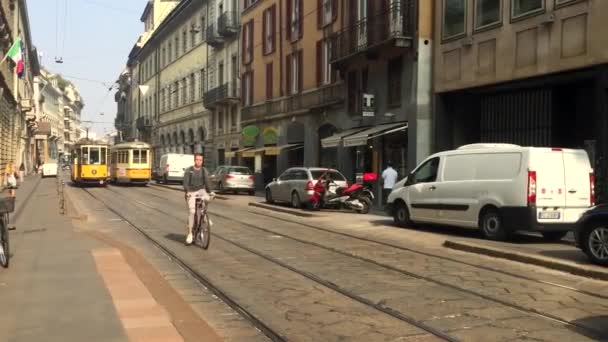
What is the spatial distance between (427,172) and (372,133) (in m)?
7.60

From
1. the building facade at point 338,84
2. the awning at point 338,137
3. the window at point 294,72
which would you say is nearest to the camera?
the building facade at point 338,84

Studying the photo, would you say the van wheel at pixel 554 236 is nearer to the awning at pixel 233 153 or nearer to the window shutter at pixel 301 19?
the window shutter at pixel 301 19

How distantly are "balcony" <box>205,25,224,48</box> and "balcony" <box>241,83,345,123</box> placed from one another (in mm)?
7319

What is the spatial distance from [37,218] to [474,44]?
44.3ft

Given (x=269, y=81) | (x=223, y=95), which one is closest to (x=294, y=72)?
(x=269, y=81)

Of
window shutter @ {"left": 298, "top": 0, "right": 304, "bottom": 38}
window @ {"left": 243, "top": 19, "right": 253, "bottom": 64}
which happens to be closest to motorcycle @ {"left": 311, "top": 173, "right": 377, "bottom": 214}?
window shutter @ {"left": 298, "top": 0, "right": 304, "bottom": 38}

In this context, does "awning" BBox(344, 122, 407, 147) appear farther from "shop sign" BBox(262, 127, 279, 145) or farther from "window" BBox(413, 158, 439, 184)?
"shop sign" BBox(262, 127, 279, 145)

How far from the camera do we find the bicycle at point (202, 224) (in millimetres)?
11398

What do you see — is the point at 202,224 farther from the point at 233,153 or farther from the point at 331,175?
the point at 233,153

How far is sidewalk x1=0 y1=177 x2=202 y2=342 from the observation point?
18.3 ft

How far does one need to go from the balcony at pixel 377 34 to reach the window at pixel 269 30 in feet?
30.0

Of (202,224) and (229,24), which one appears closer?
(202,224)

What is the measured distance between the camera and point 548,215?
39.1 ft

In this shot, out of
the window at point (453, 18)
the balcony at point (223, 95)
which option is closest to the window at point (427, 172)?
the window at point (453, 18)
